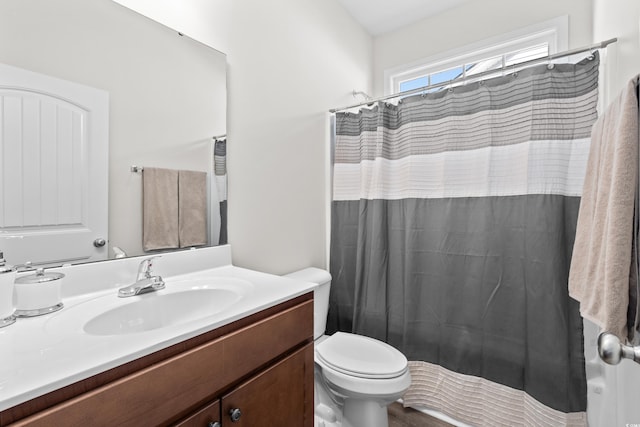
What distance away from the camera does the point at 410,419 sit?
1.62m

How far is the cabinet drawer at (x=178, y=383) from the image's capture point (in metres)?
0.51

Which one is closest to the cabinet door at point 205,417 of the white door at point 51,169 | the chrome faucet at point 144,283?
the chrome faucet at point 144,283

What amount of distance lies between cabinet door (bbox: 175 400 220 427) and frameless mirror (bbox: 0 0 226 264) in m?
0.64

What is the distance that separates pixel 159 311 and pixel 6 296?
1.18 feet

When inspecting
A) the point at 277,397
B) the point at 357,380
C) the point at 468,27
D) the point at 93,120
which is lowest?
the point at 357,380

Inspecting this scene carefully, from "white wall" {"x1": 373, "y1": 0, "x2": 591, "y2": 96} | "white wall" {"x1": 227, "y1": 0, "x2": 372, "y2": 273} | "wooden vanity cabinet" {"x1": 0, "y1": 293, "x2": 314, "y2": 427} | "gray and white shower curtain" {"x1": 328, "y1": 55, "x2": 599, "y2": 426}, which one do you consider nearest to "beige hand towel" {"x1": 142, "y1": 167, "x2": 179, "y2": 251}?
"white wall" {"x1": 227, "y1": 0, "x2": 372, "y2": 273}

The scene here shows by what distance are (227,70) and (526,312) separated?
6.02 ft

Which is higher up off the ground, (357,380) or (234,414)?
(234,414)

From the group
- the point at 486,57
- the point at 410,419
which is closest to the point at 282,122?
the point at 486,57

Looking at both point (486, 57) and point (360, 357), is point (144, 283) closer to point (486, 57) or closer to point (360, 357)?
point (360, 357)

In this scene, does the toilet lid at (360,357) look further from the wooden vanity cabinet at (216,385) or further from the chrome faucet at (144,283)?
the chrome faucet at (144,283)

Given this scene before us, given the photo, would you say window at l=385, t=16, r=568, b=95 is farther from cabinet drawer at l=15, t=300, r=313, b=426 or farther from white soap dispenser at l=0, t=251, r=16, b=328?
white soap dispenser at l=0, t=251, r=16, b=328

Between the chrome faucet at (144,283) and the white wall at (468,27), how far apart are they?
217 centimetres

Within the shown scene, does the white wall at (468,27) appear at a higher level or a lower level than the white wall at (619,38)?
higher
